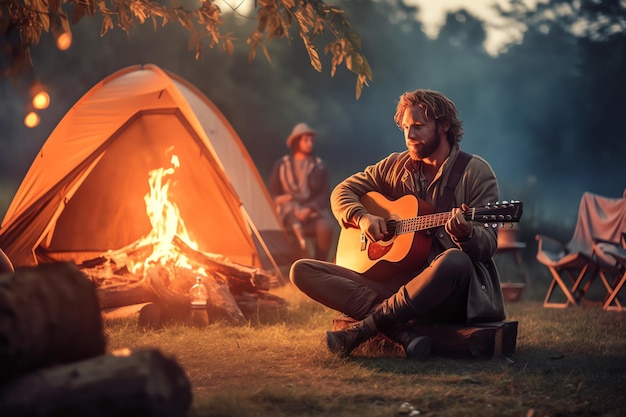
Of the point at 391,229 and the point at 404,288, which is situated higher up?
the point at 391,229

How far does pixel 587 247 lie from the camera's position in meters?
8.05

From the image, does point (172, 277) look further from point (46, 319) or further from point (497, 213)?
point (46, 319)

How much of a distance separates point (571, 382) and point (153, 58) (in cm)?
1559

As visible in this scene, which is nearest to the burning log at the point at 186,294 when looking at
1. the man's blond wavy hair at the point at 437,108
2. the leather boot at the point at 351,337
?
the leather boot at the point at 351,337

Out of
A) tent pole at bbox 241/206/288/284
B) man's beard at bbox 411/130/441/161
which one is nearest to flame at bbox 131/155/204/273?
tent pole at bbox 241/206/288/284

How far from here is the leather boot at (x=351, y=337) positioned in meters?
4.17

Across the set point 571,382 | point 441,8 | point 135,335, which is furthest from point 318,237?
point 441,8

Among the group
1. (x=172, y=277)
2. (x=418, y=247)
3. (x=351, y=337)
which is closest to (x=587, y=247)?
(x=418, y=247)

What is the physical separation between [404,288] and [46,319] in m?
2.13

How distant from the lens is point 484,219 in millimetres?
3898

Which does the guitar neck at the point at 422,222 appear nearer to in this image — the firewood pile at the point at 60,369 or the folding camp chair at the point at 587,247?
the firewood pile at the point at 60,369

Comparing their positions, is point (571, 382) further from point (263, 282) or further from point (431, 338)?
point (263, 282)

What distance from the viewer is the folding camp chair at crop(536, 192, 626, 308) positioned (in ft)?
24.8

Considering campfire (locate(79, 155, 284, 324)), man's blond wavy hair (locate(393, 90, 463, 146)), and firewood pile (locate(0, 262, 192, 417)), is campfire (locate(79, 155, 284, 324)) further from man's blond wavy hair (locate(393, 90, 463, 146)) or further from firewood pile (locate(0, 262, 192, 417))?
firewood pile (locate(0, 262, 192, 417))
